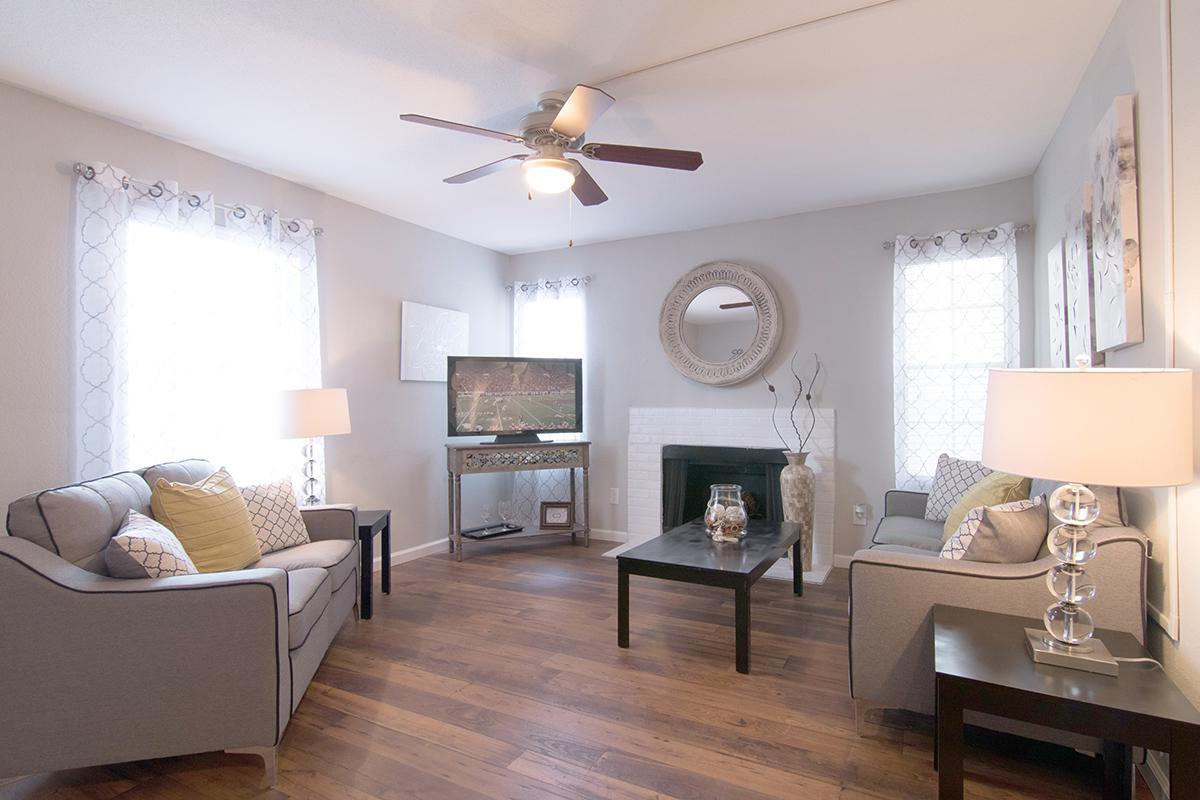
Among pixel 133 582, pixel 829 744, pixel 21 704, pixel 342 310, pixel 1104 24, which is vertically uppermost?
pixel 1104 24

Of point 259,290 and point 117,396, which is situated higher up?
point 259,290

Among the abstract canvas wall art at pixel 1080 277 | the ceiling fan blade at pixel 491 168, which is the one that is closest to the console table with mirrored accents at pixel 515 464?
the ceiling fan blade at pixel 491 168

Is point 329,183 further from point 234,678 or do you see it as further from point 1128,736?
point 1128,736

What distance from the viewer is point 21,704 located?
173 centimetres

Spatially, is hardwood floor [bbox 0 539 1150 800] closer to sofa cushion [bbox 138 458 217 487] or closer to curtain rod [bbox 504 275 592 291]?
sofa cushion [bbox 138 458 217 487]

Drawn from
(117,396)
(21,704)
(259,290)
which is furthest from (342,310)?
(21,704)

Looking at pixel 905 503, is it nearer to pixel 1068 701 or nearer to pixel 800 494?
pixel 800 494

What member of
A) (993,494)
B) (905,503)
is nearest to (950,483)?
(905,503)

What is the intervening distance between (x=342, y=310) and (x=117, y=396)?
4.81 ft

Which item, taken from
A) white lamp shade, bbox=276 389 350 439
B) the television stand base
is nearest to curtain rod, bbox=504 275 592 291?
the television stand base

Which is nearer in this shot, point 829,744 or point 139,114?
point 829,744

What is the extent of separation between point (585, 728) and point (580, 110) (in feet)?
7.50

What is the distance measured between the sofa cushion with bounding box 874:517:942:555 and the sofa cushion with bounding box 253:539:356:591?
2.67 metres

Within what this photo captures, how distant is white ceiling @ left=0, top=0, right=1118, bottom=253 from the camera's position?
2.12 meters
